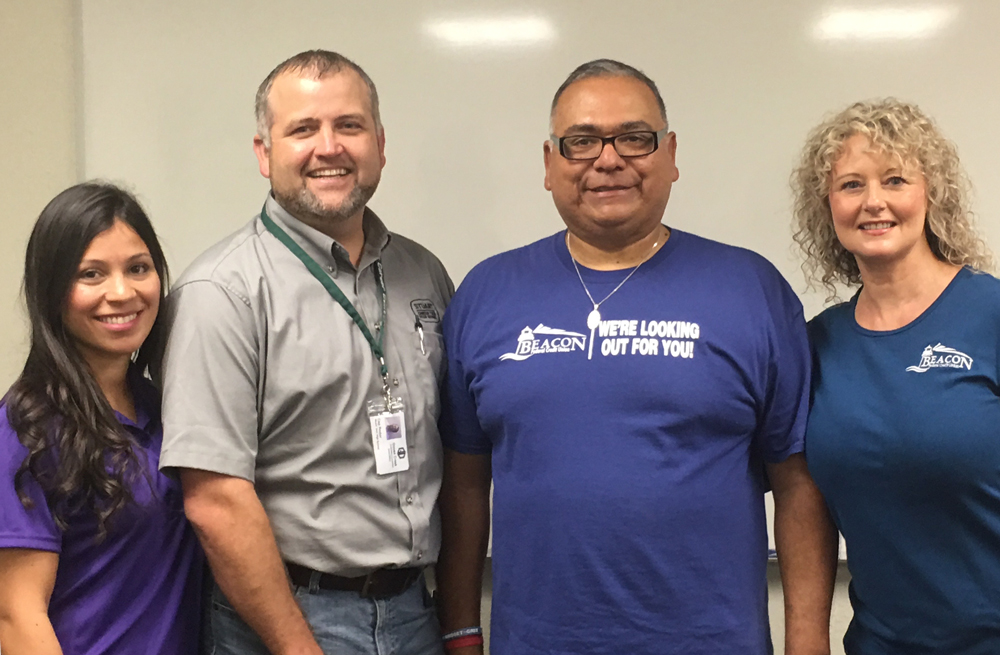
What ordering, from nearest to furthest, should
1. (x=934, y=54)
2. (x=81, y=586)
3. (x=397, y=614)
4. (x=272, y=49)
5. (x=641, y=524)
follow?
1. (x=81, y=586)
2. (x=641, y=524)
3. (x=397, y=614)
4. (x=934, y=54)
5. (x=272, y=49)

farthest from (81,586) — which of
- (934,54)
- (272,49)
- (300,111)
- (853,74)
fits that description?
(934,54)

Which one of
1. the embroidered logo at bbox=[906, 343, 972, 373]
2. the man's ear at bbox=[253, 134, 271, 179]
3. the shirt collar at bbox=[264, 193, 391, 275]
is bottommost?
the embroidered logo at bbox=[906, 343, 972, 373]

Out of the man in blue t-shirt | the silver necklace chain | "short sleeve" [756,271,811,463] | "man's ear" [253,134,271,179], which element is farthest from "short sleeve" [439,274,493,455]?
"short sleeve" [756,271,811,463]

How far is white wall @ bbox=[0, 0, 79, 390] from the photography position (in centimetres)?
216

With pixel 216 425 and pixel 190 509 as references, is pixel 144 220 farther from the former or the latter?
pixel 190 509

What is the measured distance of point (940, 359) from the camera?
1391mm

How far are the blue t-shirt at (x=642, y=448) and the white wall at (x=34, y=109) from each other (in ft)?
4.79

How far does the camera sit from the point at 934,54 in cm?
197

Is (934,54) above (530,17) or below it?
below

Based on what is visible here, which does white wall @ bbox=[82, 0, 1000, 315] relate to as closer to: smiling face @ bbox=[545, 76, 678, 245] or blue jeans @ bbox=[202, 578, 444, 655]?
smiling face @ bbox=[545, 76, 678, 245]

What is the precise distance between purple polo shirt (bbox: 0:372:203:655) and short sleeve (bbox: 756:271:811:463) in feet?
3.88

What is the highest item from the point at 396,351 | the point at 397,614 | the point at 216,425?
the point at 396,351

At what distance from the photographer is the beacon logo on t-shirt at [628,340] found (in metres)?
1.48

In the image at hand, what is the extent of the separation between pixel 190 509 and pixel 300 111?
31.5 inches
